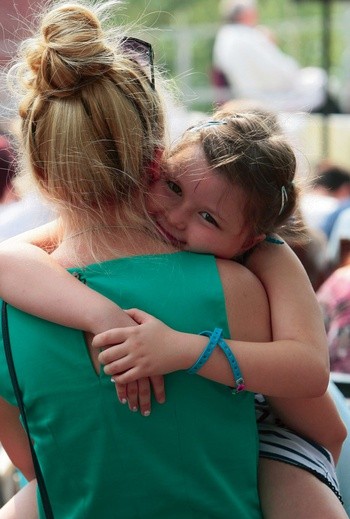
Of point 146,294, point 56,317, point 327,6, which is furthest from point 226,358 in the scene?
point 327,6

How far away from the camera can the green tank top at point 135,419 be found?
4.20 ft

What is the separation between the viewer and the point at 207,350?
4.14 ft

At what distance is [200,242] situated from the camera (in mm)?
1361

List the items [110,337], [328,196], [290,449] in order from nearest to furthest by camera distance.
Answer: [110,337]
[290,449]
[328,196]

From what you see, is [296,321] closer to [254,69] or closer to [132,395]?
[132,395]

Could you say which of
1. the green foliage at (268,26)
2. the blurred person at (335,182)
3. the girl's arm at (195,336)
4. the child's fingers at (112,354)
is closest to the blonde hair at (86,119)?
the girl's arm at (195,336)

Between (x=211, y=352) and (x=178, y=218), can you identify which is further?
(x=178, y=218)

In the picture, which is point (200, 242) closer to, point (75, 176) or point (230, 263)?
point (230, 263)

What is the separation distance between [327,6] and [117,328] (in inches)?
290

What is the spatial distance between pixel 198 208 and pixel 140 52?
10.6 inches

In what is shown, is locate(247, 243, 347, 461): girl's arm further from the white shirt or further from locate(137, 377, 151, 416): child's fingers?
the white shirt

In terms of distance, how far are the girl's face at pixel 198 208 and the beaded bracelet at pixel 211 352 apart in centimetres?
15

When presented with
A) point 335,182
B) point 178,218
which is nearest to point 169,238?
point 178,218

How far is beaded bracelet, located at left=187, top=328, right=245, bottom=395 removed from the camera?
1.26 meters
